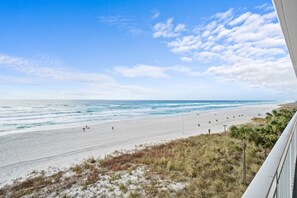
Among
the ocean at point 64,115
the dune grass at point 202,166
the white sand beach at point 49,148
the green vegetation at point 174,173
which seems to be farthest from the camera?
the ocean at point 64,115

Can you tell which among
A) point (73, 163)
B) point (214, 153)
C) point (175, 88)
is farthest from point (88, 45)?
point (175, 88)

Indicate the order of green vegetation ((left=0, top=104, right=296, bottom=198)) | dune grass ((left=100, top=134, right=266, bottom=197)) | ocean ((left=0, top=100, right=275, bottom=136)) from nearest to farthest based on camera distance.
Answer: dune grass ((left=100, top=134, right=266, bottom=197)) → green vegetation ((left=0, top=104, right=296, bottom=198)) → ocean ((left=0, top=100, right=275, bottom=136))

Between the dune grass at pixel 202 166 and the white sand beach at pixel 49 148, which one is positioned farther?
the white sand beach at pixel 49 148

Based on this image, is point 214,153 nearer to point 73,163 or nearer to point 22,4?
point 73,163

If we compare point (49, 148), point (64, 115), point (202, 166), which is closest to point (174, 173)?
point (202, 166)

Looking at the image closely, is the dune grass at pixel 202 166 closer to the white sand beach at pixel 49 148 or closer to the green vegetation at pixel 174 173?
the green vegetation at pixel 174 173

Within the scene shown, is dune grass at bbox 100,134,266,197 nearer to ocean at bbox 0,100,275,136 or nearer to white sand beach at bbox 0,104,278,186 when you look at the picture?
white sand beach at bbox 0,104,278,186

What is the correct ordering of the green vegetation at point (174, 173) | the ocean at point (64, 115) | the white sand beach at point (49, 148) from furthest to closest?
1. the ocean at point (64, 115)
2. the white sand beach at point (49, 148)
3. the green vegetation at point (174, 173)

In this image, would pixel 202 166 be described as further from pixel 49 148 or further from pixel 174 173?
pixel 49 148

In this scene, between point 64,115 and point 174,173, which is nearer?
point 174,173

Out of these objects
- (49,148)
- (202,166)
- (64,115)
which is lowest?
(49,148)

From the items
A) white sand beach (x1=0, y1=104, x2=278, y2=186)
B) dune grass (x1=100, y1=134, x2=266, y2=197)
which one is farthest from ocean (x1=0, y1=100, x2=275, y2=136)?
dune grass (x1=100, y1=134, x2=266, y2=197)

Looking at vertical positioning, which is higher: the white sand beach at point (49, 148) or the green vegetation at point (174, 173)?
the green vegetation at point (174, 173)

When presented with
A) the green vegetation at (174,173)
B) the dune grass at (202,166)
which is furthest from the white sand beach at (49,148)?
the dune grass at (202,166)
